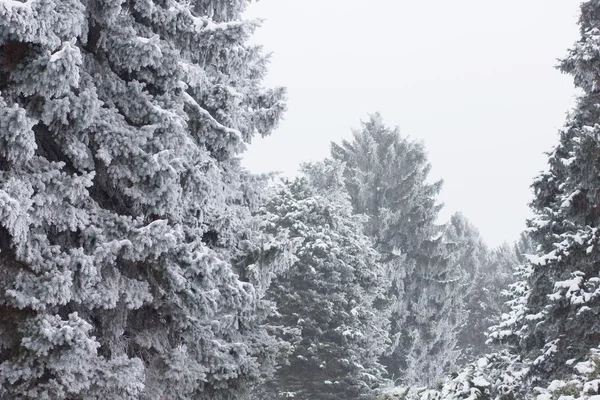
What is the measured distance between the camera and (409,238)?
34.0 m

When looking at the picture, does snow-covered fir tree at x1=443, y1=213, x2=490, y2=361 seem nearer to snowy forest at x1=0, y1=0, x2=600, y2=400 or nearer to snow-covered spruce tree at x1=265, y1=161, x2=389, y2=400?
snow-covered spruce tree at x1=265, y1=161, x2=389, y2=400

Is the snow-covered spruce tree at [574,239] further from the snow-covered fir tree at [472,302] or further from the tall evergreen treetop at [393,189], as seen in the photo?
the snow-covered fir tree at [472,302]

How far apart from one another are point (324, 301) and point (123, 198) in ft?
44.9

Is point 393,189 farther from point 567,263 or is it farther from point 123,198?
point 123,198

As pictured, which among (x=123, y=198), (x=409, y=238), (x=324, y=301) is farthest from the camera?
(x=409, y=238)

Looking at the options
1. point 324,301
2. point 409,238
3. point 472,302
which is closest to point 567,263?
point 324,301

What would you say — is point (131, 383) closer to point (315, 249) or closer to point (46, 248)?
point (46, 248)

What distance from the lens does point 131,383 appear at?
7957 millimetres

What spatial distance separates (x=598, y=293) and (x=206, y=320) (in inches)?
246

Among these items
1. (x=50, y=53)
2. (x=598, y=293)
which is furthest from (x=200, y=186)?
(x=598, y=293)

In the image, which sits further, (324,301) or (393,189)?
(393,189)

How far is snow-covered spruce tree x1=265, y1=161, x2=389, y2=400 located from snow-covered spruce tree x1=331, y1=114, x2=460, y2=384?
817 centimetres

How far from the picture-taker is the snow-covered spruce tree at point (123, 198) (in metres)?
7.38

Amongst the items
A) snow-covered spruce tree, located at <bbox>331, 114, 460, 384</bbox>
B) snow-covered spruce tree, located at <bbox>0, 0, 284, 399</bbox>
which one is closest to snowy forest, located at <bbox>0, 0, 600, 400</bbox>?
snow-covered spruce tree, located at <bbox>0, 0, 284, 399</bbox>
